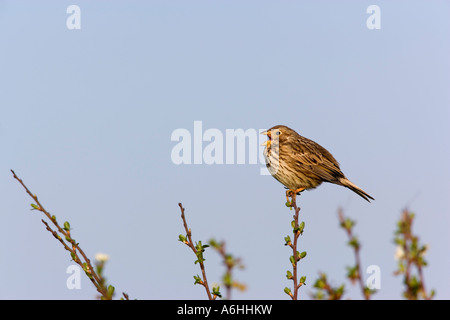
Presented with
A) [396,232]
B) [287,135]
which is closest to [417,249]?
[396,232]

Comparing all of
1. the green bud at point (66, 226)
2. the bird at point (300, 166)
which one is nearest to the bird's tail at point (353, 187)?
the bird at point (300, 166)

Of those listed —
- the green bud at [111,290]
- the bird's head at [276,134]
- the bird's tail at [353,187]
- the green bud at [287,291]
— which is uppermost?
the bird's head at [276,134]

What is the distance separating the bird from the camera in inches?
387

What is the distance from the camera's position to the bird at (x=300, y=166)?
9.82 meters

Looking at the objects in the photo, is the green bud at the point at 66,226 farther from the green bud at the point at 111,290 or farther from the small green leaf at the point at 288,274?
the small green leaf at the point at 288,274

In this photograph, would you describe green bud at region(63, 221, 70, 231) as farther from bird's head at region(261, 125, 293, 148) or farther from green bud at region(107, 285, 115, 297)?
bird's head at region(261, 125, 293, 148)

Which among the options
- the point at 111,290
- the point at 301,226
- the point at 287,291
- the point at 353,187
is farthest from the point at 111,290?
the point at 353,187

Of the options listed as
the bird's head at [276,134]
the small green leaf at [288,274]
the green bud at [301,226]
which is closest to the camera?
the small green leaf at [288,274]

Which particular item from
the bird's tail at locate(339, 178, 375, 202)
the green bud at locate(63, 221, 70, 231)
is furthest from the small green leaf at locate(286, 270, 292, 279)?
the bird's tail at locate(339, 178, 375, 202)

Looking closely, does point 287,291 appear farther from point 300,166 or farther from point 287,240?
point 300,166

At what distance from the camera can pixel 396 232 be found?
429 centimetres
